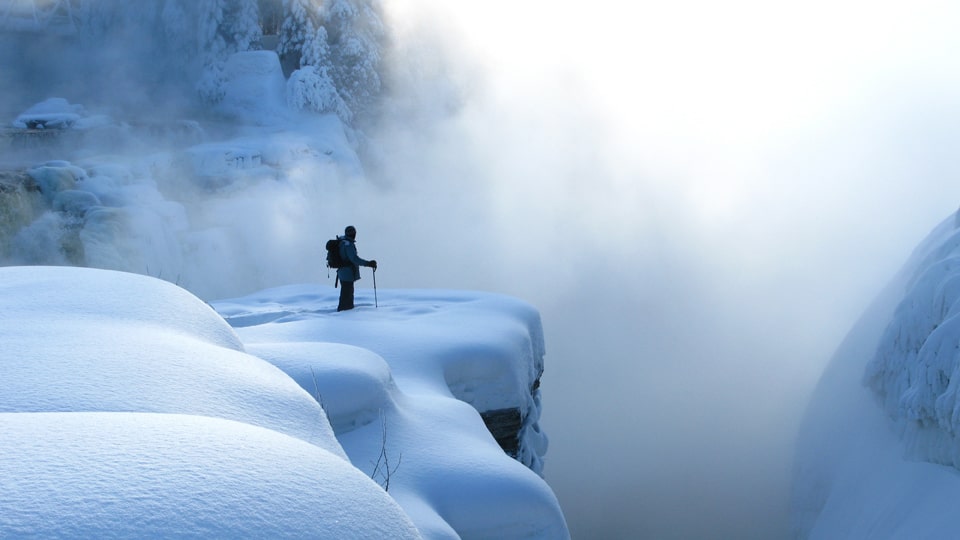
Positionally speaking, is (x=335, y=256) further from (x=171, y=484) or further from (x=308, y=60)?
(x=308, y=60)

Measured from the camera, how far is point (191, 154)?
77.1 feet

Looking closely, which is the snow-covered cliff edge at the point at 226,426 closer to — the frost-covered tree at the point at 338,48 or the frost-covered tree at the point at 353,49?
the frost-covered tree at the point at 338,48

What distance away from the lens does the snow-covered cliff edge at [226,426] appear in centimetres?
190

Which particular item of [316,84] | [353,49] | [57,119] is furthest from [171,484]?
[353,49]

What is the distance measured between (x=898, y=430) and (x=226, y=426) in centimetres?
939

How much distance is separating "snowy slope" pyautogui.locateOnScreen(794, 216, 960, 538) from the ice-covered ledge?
13.1 ft

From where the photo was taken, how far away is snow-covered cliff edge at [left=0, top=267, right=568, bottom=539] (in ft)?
6.24

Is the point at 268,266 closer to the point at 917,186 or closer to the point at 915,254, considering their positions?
the point at 915,254

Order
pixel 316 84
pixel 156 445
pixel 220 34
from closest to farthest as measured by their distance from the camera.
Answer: pixel 156 445, pixel 316 84, pixel 220 34

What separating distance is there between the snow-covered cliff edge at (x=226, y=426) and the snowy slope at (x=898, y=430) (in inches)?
174

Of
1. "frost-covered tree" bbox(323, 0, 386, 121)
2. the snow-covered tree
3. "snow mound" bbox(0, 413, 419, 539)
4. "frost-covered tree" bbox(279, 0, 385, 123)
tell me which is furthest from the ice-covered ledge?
"frost-covered tree" bbox(323, 0, 386, 121)

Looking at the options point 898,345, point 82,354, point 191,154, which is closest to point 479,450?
point 82,354

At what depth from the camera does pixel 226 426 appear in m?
2.48

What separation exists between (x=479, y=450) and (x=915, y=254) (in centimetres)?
1136
